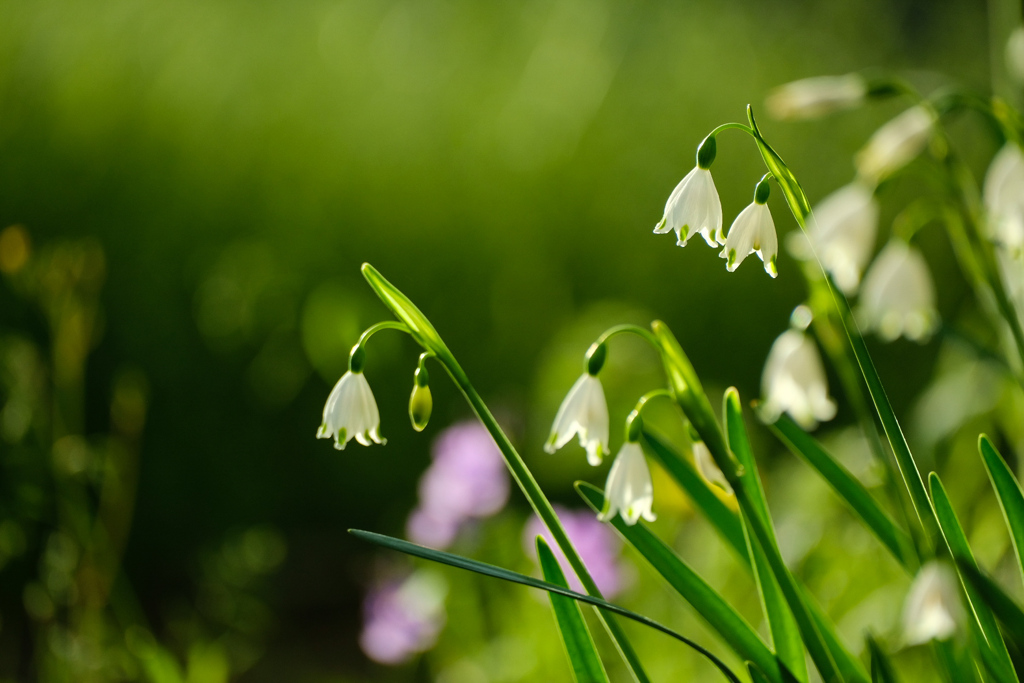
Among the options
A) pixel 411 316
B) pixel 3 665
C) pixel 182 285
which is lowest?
pixel 3 665

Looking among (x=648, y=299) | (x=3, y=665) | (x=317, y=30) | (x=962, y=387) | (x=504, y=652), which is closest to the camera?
(x=504, y=652)

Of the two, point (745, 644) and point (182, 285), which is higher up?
point (745, 644)

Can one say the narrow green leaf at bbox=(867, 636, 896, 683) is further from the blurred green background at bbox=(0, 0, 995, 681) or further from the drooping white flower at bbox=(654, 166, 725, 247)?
the blurred green background at bbox=(0, 0, 995, 681)

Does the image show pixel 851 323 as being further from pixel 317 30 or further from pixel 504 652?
pixel 317 30

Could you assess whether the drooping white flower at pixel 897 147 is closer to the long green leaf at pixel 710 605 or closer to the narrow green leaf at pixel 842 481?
the narrow green leaf at pixel 842 481

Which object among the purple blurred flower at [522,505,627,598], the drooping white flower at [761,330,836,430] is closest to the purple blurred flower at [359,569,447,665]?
the purple blurred flower at [522,505,627,598]

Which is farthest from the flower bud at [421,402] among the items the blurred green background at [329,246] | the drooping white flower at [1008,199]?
the blurred green background at [329,246]

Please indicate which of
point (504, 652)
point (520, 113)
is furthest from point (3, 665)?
point (520, 113)
